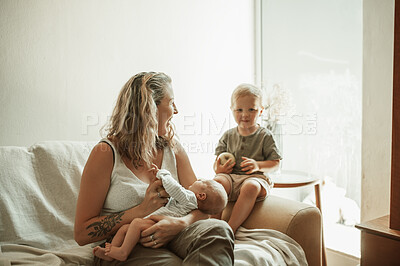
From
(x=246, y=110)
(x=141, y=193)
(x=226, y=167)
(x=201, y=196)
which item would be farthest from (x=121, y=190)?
(x=246, y=110)

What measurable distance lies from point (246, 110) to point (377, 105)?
0.80 metres

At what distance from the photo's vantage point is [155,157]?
4.96ft

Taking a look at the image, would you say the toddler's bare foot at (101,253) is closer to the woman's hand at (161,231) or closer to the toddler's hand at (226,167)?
the woman's hand at (161,231)

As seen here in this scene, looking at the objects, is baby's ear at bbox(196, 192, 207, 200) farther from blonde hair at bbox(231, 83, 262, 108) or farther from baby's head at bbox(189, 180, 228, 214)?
Result: blonde hair at bbox(231, 83, 262, 108)

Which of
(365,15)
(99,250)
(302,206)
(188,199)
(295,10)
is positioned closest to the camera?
(99,250)

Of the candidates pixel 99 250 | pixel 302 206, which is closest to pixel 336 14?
pixel 302 206

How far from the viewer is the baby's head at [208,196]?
1.44 m

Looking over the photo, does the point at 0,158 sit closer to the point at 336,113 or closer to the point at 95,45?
the point at 95,45

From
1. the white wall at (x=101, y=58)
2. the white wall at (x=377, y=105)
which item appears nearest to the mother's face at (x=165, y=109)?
the white wall at (x=101, y=58)

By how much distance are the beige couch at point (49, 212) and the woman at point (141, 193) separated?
234 millimetres

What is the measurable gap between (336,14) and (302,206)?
1515 mm

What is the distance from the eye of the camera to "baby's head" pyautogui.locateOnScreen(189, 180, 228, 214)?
4.71 ft

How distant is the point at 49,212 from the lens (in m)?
1.42

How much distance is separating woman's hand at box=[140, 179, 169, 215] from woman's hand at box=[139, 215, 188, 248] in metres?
0.05
